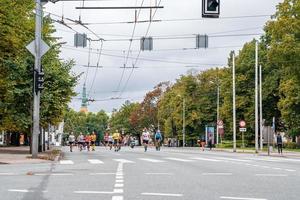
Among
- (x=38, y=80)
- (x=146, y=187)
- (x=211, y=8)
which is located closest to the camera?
(x=146, y=187)

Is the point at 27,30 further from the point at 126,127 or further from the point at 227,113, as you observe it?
the point at 126,127

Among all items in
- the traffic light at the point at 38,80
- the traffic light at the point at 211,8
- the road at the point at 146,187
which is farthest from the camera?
the traffic light at the point at 38,80

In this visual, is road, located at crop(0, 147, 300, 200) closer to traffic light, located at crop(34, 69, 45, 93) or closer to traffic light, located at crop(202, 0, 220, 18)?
traffic light, located at crop(202, 0, 220, 18)

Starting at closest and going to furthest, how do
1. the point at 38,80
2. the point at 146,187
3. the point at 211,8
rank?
the point at 146,187, the point at 211,8, the point at 38,80

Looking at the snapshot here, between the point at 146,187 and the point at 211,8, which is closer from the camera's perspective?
the point at 146,187

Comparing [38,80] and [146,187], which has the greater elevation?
[38,80]

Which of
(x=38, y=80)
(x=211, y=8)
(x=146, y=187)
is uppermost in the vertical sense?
(x=211, y=8)

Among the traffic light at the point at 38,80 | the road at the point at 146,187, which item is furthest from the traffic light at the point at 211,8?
the traffic light at the point at 38,80

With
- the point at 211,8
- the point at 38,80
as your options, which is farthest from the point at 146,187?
the point at 38,80

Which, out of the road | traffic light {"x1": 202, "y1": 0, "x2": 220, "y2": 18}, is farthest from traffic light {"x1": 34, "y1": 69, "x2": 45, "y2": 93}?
traffic light {"x1": 202, "y1": 0, "x2": 220, "y2": 18}

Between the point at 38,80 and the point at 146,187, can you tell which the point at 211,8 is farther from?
the point at 38,80

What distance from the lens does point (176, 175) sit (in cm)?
1831

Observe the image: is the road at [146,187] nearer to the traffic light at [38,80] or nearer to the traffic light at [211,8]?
the traffic light at [211,8]

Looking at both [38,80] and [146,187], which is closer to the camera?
[146,187]
